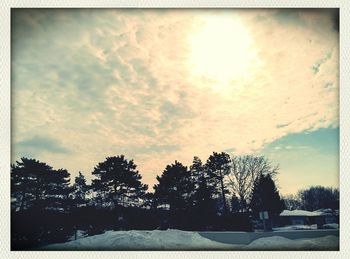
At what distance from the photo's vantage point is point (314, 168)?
213 inches

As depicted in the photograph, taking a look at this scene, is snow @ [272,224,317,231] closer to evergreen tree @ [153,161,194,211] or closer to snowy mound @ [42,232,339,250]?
snowy mound @ [42,232,339,250]

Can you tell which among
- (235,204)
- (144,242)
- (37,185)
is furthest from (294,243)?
(37,185)

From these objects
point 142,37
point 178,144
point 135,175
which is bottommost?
point 135,175

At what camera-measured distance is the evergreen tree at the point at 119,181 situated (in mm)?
5531

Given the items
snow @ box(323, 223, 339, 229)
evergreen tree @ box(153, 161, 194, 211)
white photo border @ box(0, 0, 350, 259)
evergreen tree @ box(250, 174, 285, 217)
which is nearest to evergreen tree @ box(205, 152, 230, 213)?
evergreen tree @ box(153, 161, 194, 211)

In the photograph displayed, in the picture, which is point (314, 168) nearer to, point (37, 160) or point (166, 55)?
point (166, 55)

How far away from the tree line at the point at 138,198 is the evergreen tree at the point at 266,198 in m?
0.01

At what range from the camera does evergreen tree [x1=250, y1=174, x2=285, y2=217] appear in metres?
5.44

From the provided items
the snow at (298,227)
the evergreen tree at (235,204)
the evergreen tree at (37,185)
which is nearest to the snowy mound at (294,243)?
the snow at (298,227)

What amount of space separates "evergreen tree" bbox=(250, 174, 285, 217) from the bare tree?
0.24 feet

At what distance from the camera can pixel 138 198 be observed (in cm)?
562

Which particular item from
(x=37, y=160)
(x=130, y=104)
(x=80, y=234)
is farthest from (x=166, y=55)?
(x=80, y=234)
